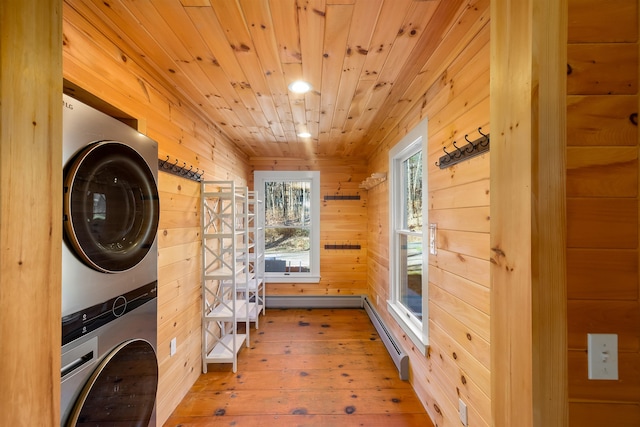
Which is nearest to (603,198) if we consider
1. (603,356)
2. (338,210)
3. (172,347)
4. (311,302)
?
(603,356)

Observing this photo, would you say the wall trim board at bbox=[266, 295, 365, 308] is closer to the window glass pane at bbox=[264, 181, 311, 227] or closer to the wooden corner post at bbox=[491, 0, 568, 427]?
the window glass pane at bbox=[264, 181, 311, 227]

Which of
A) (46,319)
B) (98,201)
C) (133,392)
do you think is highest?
(98,201)

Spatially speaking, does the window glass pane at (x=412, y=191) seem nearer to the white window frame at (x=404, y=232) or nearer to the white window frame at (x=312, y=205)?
the white window frame at (x=404, y=232)

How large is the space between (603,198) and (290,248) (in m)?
3.68

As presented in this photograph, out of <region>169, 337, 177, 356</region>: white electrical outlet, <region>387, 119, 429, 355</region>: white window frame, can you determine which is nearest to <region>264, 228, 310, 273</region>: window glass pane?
<region>387, 119, 429, 355</region>: white window frame

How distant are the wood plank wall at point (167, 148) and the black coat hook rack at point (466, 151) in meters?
1.81

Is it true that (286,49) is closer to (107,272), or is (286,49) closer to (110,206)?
(110,206)

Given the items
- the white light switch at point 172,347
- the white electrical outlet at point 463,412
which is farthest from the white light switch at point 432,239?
the white light switch at point 172,347

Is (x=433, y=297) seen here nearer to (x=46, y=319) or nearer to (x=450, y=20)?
(x=450, y=20)

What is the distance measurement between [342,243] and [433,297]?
7.78 feet

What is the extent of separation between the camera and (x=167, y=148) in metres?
1.82

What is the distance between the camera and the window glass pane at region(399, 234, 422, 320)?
2197 millimetres

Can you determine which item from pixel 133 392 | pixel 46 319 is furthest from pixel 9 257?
pixel 133 392

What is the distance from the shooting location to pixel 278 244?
408 centimetres
